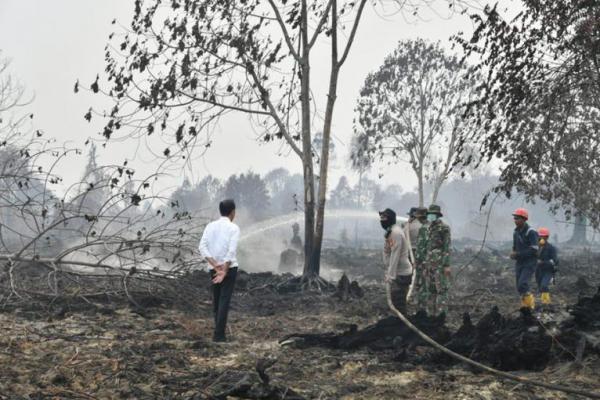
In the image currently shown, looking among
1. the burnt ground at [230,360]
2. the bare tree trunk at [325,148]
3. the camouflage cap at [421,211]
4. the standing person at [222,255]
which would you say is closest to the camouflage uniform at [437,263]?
the camouflage cap at [421,211]

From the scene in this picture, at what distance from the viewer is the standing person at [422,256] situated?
864 centimetres

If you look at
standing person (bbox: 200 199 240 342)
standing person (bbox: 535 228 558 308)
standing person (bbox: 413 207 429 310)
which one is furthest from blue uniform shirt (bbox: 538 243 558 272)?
standing person (bbox: 200 199 240 342)

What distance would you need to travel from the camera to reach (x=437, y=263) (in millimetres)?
8438

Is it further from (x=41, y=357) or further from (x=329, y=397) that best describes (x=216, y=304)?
(x=329, y=397)

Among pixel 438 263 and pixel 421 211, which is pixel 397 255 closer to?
pixel 438 263

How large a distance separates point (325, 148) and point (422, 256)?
16.2 feet

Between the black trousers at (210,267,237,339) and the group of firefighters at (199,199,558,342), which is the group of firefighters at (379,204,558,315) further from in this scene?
the black trousers at (210,267,237,339)

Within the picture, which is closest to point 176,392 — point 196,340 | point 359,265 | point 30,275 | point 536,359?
point 196,340

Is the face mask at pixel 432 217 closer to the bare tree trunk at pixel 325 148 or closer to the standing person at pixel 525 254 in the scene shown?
the standing person at pixel 525 254

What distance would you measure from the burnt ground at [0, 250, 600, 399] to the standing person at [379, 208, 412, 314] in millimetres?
929

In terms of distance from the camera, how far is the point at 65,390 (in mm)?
4379

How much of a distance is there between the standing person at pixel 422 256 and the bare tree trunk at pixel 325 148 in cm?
395

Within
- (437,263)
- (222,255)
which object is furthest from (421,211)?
(222,255)

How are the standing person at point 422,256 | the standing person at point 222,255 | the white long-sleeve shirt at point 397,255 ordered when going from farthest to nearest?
the standing person at point 422,256 < the white long-sleeve shirt at point 397,255 < the standing person at point 222,255
